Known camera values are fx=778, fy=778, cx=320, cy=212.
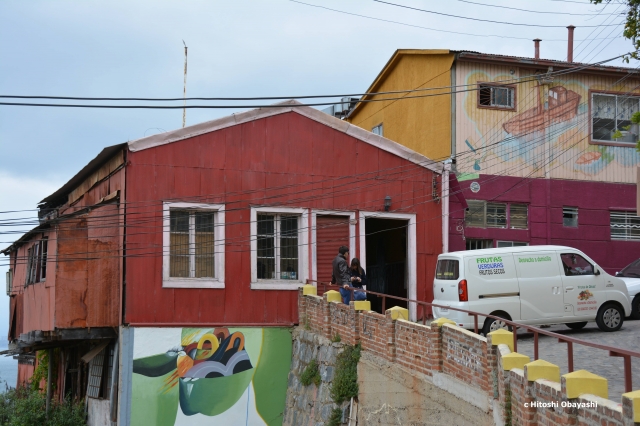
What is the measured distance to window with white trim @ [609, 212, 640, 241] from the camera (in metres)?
24.6

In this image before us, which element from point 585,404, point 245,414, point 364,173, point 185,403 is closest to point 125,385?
point 185,403

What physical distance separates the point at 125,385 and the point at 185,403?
140 centimetres

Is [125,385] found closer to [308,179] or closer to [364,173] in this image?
[308,179]

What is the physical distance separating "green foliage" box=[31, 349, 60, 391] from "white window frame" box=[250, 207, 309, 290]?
33.7ft

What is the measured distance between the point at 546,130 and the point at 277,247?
1026 cm

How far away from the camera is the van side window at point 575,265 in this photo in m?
17.2

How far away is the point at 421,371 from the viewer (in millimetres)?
12945

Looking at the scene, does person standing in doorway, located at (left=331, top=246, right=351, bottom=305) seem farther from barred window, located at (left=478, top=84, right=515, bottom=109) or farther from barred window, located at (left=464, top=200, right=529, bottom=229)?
barred window, located at (left=478, top=84, right=515, bottom=109)

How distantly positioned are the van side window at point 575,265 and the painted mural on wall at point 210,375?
6540mm

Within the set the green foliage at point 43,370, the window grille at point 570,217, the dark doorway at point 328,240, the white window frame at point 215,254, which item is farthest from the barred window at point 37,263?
the window grille at point 570,217

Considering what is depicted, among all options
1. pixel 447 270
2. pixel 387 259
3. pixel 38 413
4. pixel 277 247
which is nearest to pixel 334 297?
pixel 277 247

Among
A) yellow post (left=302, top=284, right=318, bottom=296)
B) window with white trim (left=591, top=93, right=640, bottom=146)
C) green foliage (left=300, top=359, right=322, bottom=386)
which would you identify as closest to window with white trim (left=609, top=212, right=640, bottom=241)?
window with white trim (left=591, top=93, right=640, bottom=146)

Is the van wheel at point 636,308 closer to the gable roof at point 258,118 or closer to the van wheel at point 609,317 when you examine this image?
the van wheel at point 609,317

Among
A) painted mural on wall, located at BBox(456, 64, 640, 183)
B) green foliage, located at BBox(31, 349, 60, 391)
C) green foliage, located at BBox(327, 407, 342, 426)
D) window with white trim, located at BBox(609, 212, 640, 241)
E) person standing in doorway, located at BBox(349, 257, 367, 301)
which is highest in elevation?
painted mural on wall, located at BBox(456, 64, 640, 183)
